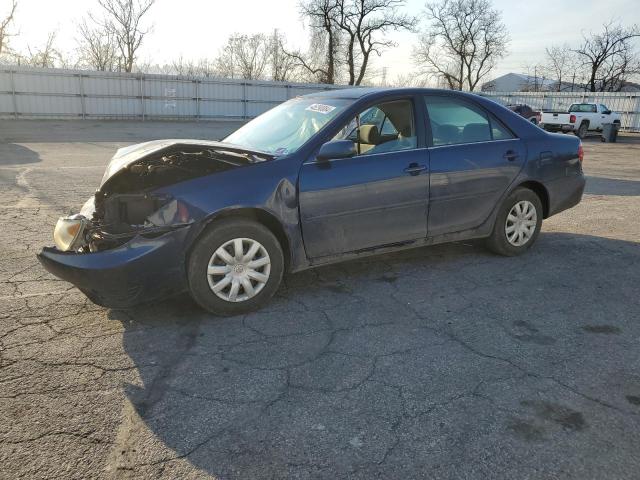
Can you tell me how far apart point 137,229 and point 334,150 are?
1522mm

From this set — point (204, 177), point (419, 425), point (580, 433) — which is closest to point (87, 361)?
point (204, 177)

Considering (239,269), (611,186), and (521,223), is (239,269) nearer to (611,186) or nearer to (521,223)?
(521,223)

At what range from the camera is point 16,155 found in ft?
40.3

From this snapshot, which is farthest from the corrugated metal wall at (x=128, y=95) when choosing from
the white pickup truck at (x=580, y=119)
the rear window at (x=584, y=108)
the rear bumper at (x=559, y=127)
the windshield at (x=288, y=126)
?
the windshield at (x=288, y=126)

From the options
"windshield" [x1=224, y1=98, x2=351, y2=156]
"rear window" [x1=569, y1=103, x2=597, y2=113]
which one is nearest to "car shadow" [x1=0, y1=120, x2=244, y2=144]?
"windshield" [x1=224, y1=98, x2=351, y2=156]

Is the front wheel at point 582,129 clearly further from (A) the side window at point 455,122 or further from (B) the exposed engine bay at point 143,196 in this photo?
(B) the exposed engine bay at point 143,196

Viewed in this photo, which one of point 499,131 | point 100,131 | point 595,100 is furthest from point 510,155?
point 595,100

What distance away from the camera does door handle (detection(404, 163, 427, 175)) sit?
4294mm

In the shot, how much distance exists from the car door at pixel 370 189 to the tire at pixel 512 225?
1.01 metres

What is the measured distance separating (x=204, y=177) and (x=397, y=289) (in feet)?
6.09

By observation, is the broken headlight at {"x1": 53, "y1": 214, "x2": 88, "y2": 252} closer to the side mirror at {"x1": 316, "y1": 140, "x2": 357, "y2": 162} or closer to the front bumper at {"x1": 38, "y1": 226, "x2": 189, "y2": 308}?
the front bumper at {"x1": 38, "y1": 226, "x2": 189, "y2": 308}

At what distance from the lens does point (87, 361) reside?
306 cm

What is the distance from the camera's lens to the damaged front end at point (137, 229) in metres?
3.31

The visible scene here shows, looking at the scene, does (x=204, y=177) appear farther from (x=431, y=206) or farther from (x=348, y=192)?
(x=431, y=206)
